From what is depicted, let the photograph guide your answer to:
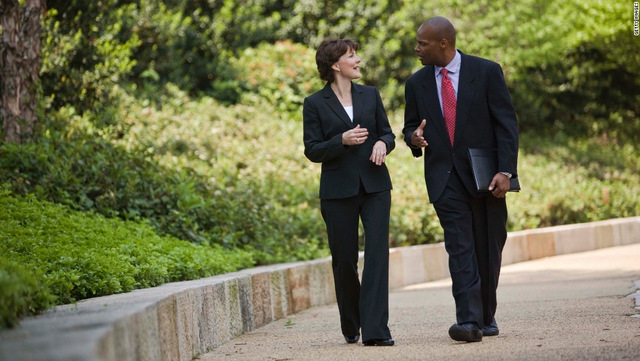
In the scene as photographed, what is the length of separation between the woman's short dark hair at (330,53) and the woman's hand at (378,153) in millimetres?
590

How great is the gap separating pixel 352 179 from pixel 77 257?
1.78 meters

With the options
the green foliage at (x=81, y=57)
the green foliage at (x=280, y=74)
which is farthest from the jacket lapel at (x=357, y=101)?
the green foliage at (x=280, y=74)

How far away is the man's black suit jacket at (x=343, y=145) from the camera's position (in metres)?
6.41

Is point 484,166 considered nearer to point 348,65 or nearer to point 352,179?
point 352,179

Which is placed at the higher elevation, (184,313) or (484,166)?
(484,166)

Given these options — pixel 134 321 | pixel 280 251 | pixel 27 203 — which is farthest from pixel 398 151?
pixel 134 321

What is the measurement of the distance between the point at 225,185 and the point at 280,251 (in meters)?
1.96

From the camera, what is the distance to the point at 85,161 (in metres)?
10.3

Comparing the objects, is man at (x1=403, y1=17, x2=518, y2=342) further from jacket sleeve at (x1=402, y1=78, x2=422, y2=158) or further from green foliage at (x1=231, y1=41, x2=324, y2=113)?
green foliage at (x1=231, y1=41, x2=324, y2=113)

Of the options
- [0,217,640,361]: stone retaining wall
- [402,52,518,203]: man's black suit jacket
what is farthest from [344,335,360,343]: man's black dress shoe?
[402,52,518,203]: man's black suit jacket

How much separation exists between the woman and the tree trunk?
16.5ft

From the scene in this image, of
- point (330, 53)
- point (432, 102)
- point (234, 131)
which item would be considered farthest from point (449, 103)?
point (234, 131)

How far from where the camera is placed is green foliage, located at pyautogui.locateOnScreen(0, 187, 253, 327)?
4.62m

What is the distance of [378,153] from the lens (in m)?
6.35
